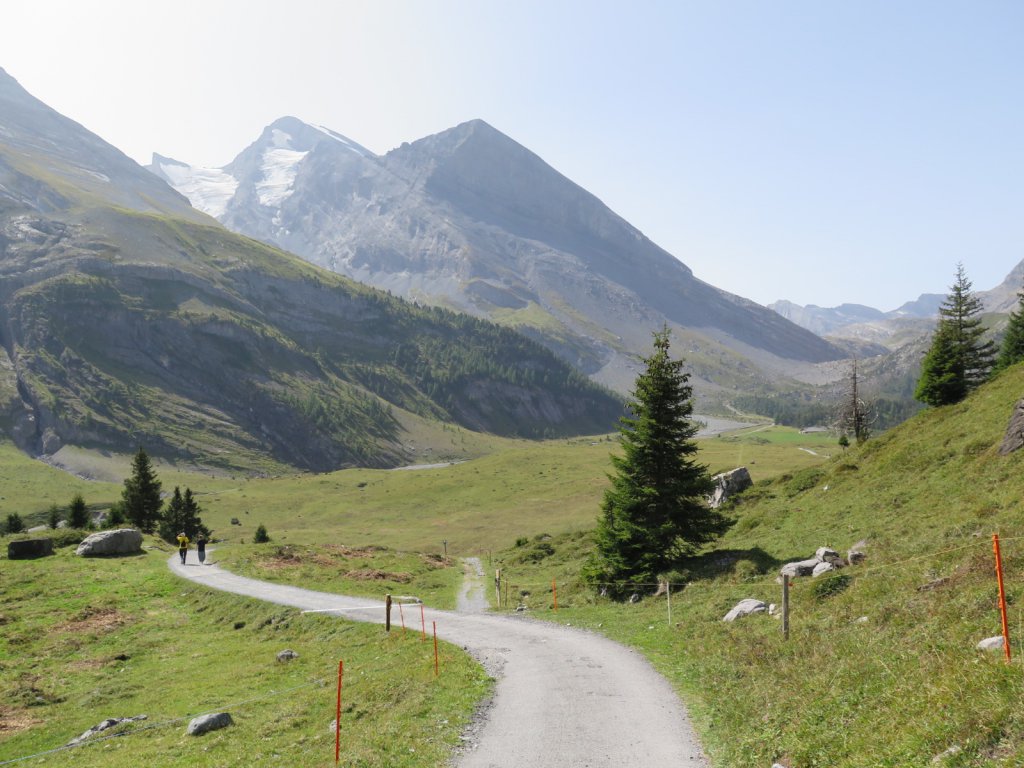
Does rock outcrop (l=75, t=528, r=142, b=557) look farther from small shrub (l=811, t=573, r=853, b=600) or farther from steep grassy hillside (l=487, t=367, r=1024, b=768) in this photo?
small shrub (l=811, t=573, r=853, b=600)

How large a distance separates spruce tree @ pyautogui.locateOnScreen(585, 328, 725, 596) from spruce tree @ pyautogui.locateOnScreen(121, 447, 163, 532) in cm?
6808

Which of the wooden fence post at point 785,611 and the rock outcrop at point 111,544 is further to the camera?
the rock outcrop at point 111,544

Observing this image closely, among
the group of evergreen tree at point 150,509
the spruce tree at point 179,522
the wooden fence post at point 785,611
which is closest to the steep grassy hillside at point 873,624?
the wooden fence post at point 785,611

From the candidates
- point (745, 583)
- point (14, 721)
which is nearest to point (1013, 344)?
point (745, 583)

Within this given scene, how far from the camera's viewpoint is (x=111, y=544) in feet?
189

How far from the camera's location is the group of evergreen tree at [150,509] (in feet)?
266

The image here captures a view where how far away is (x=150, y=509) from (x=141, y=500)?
5.44ft

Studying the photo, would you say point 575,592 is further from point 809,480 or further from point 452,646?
point 809,480

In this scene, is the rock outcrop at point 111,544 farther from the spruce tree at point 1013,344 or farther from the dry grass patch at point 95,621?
the spruce tree at point 1013,344

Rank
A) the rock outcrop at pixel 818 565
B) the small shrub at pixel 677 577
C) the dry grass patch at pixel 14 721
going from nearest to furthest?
1. the dry grass patch at pixel 14 721
2. the rock outcrop at pixel 818 565
3. the small shrub at pixel 677 577

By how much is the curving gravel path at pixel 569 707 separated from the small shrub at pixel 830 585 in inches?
277

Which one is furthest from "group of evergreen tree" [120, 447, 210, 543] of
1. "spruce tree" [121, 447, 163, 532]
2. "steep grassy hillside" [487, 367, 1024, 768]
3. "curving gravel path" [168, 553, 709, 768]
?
"curving gravel path" [168, 553, 709, 768]

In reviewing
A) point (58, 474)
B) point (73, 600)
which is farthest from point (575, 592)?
point (58, 474)

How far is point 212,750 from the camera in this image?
59.1 ft
